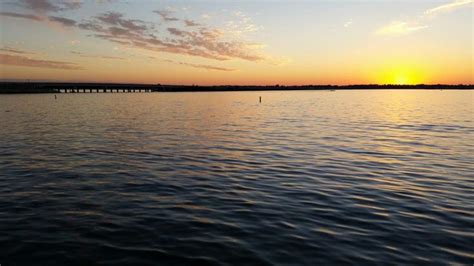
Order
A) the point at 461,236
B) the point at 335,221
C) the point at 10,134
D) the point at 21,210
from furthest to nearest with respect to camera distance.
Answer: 1. the point at 10,134
2. the point at 21,210
3. the point at 335,221
4. the point at 461,236

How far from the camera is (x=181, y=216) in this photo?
12.1 meters

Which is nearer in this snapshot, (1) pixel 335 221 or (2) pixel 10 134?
(1) pixel 335 221

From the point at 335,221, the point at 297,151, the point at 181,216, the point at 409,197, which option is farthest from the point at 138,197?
the point at 297,151

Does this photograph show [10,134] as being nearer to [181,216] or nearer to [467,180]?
[181,216]

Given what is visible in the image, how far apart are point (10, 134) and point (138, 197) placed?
89.5ft

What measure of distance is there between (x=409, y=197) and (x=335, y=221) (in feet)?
14.8

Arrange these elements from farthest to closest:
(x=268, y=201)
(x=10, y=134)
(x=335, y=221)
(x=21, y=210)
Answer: (x=10, y=134)
(x=268, y=201)
(x=21, y=210)
(x=335, y=221)

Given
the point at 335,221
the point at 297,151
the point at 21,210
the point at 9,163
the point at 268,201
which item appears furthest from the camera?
the point at 297,151

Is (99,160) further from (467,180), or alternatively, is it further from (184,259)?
(467,180)

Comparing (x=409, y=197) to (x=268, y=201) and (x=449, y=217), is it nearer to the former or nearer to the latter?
(x=449, y=217)

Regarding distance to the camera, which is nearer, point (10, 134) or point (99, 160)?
point (99, 160)

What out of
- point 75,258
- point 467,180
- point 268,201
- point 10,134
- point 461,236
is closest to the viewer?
point 75,258

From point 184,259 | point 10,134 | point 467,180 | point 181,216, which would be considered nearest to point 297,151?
point 467,180

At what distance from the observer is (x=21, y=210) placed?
12594 millimetres
